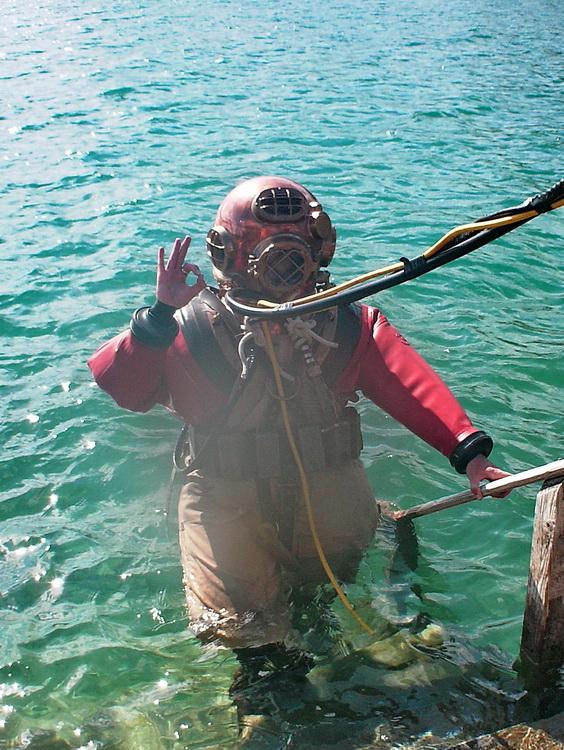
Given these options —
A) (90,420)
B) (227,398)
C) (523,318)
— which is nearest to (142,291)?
(90,420)

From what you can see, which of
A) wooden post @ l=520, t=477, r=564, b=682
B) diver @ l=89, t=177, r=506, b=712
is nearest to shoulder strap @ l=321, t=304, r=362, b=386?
diver @ l=89, t=177, r=506, b=712

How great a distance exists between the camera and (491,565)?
17.7 ft

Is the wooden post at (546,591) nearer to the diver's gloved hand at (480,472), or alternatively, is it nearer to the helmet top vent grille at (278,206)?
the diver's gloved hand at (480,472)

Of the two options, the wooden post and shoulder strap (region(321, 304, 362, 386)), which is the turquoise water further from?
shoulder strap (region(321, 304, 362, 386))

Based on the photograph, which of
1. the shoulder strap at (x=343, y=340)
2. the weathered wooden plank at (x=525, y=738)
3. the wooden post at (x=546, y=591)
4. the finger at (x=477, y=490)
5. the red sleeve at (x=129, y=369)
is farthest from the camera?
the shoulder strap at (x=343, y=340)

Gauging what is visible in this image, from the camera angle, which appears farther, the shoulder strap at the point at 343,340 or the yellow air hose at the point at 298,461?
the shoulder strap at the point at 343,340

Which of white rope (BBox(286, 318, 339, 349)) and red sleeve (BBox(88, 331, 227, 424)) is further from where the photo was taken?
white rope (BBox(286, 318, 339, 349))

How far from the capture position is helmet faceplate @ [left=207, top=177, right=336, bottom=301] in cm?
419

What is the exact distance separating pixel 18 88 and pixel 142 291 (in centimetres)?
1102

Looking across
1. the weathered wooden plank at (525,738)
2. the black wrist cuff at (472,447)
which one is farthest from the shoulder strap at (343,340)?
the weathered wooden plank at (525,738)

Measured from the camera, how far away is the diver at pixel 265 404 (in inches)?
167

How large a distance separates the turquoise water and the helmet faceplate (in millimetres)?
1859

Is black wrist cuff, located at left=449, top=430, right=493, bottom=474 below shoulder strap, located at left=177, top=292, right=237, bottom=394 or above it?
below

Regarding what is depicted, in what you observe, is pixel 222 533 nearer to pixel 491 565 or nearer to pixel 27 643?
pixel 27 643
